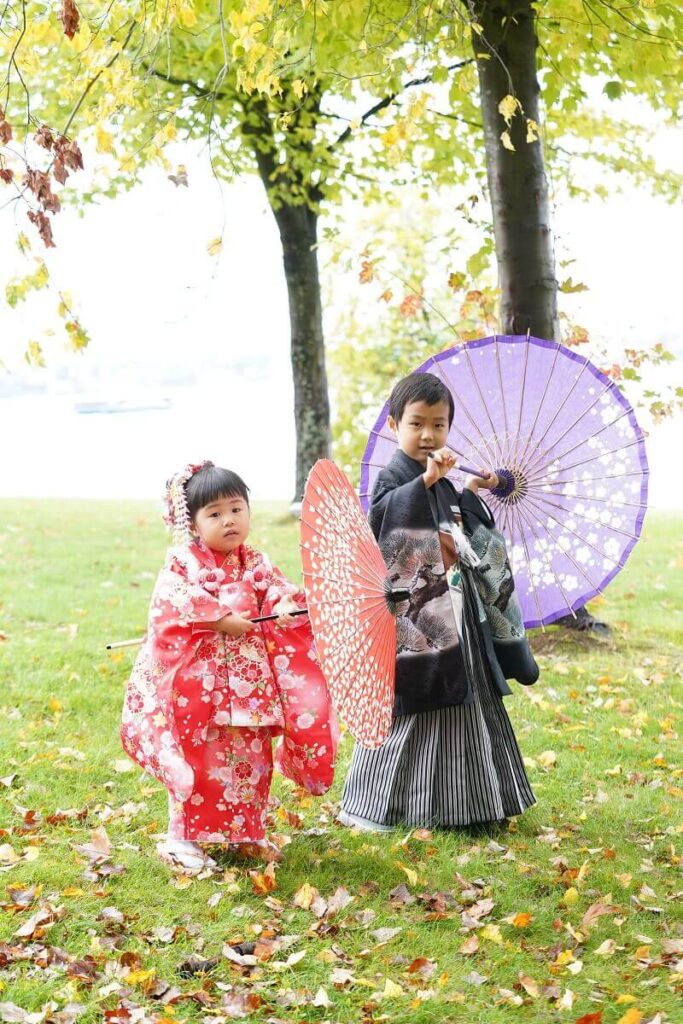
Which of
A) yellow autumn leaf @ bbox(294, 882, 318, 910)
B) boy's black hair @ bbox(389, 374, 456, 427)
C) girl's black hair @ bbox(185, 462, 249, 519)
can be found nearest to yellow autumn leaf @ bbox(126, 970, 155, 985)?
yellow autumn leaf @ bbox(294, 882, 318, 910)

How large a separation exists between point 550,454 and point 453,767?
144 cm

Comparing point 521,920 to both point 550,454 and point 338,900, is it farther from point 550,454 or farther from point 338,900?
point 550,454

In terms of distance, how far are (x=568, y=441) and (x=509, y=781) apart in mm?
1538

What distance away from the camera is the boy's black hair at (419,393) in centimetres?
459

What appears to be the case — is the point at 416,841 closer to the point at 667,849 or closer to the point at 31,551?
the point at 667,849

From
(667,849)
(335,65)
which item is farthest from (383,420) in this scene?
(335,65)

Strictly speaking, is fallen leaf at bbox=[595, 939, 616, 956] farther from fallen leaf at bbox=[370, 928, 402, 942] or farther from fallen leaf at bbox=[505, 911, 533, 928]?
fallen leaf at bbox=[370, 928, 402, 942]

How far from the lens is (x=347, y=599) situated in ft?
13.5

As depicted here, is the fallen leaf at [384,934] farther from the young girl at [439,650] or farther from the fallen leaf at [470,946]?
the young girl at [439,650]

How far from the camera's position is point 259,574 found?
462cm

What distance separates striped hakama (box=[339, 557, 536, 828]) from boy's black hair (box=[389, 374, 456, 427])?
0.81 metres

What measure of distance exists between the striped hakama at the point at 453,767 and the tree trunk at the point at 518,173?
3.06 m

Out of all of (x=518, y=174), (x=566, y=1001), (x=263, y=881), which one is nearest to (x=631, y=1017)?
(x=566, y=1001)

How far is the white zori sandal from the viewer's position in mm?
4457
